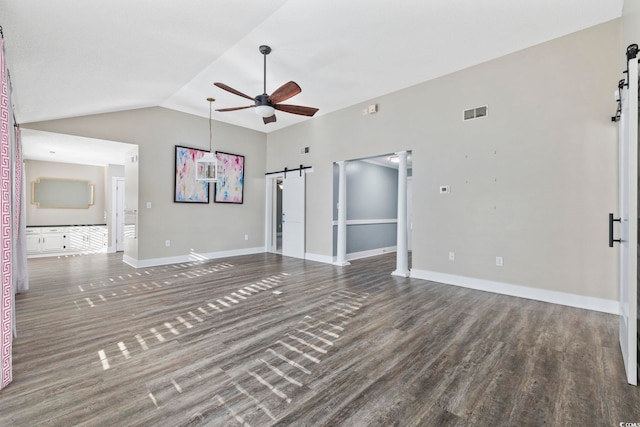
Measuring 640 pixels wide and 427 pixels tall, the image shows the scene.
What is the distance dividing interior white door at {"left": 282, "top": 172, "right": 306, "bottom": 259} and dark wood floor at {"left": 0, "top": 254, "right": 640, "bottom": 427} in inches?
114

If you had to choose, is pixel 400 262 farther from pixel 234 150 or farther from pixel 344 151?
pixel 234 150

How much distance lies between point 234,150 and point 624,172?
6829 millimetres

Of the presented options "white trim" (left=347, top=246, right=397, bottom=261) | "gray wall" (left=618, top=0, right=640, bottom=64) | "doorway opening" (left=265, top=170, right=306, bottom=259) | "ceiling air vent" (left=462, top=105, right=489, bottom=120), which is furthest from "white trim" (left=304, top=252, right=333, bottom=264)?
"gray wall" (left=618, top=0, right=640, bottom=64)

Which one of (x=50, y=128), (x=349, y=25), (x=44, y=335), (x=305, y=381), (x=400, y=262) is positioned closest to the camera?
(x=305, y=381)

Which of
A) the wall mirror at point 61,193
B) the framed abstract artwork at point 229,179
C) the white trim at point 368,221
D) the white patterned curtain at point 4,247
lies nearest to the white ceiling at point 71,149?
the wall mirror at point 61,193

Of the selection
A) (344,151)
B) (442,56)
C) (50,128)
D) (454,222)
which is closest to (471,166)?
(454,222)

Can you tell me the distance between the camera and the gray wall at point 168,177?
216 inches

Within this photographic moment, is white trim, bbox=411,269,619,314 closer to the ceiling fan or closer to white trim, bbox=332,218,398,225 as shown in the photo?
white trim, bbox=332,218,398,225

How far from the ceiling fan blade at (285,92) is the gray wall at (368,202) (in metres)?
2.74

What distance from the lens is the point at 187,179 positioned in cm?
639

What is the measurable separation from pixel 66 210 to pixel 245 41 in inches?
296

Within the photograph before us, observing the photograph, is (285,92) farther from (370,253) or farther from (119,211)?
(119,211)

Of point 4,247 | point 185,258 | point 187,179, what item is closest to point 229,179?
point 187,179

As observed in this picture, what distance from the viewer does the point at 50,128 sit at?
4723 mm
